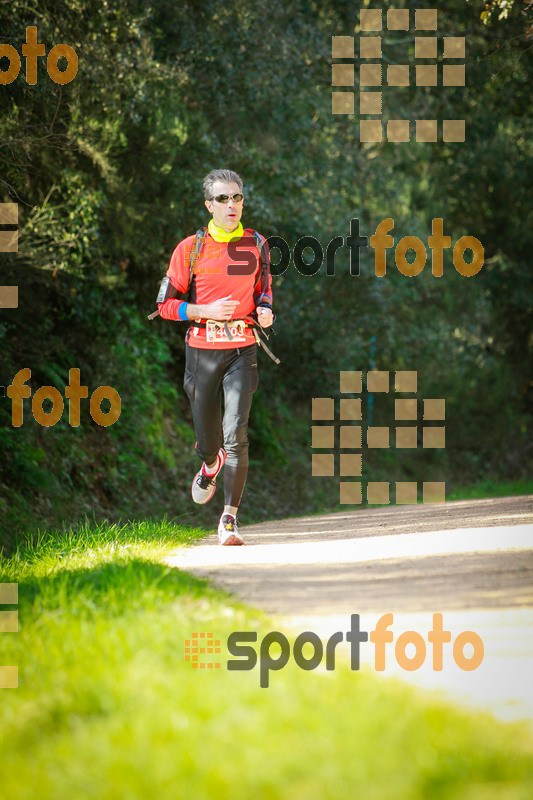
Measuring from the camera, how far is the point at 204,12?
14.9 metres

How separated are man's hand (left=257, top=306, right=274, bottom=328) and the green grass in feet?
9.64

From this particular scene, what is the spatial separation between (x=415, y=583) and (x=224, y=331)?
8.89 feet

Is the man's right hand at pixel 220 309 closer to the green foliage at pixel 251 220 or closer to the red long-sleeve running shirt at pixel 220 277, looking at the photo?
the red long-sleeve running shirt at pixel 220 277

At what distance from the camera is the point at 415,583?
475cm

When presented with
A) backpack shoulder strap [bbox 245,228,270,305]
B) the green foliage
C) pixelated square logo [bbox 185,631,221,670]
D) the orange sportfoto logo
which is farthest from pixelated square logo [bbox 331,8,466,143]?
pixelated square logo [bbox 185,631,221,670]

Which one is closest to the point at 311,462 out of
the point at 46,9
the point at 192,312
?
the point at 46,9

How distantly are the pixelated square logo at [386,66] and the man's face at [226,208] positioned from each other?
44.4 feet

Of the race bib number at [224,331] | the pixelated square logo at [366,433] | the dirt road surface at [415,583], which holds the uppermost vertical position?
the race bib number at [224,331]

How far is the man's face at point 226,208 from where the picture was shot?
22.1 feet

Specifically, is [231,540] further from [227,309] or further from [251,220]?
[251,220]

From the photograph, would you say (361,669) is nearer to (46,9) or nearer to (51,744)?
(51,744)

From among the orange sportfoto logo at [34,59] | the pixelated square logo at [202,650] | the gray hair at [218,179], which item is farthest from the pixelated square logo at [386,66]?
the pixelated square logo at [202,650]

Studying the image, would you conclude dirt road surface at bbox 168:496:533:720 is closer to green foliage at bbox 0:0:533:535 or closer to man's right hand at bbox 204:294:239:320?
man's right hand at bbox 204:294:239:320

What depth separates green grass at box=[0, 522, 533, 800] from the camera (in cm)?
249
